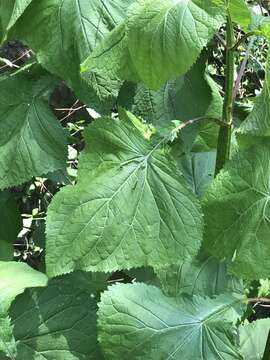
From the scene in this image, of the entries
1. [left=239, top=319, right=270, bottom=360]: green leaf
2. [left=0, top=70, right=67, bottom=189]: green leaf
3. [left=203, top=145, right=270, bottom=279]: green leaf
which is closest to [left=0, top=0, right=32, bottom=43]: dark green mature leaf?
[left=0, top=70, right=67, bottom=189]: green leaf

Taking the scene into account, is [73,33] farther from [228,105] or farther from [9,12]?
[228,105]

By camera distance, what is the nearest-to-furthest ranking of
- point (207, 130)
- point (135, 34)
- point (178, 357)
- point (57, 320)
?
1. point (135, 34)
2. point (178, 357)
3. point (57, 320)
4. point (207, 130)

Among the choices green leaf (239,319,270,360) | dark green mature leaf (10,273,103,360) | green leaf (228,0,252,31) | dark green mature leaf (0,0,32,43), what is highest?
dark green mature leaf (0,0,32,43)

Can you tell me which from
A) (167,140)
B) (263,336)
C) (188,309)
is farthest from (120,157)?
(263,336)

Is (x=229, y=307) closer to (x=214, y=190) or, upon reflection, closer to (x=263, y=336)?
(x=214, y=190)

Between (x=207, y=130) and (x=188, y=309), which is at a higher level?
(x=207, y=130)

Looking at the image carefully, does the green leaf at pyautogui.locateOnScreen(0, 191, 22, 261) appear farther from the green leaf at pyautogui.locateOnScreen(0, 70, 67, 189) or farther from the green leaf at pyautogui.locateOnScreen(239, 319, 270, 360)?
the green leaf at pyautogui.locateOnScreen(239, 319, 270, 360)
